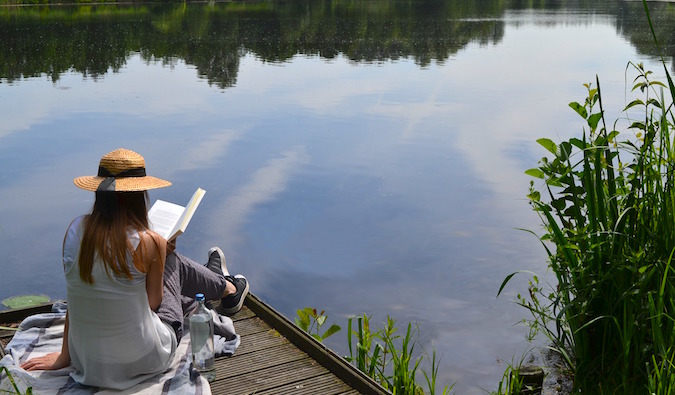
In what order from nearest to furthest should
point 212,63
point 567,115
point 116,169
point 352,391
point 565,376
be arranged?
point 116,169, point 352,391, point 565,376, point 567,115, point 212,63

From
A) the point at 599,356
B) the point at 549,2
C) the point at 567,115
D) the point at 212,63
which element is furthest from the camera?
the point at 549,2

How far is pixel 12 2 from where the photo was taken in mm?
31203

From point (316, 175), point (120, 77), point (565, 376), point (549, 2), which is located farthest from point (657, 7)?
point (565, 376)

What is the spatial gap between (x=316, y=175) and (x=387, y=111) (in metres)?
3.31

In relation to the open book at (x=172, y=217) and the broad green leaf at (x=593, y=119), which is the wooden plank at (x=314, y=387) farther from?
the broad green leaf at (x=593, y=119)

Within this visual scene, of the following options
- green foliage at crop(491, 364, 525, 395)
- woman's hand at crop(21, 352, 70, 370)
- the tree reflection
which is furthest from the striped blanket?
the tree reflection

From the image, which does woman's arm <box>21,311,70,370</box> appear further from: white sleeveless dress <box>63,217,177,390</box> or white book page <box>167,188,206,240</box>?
white book page <box>167,188,206,240</box>

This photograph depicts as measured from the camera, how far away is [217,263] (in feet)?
14.0

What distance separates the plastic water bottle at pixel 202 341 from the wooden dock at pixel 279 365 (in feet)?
0.24

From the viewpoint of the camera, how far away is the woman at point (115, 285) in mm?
3000

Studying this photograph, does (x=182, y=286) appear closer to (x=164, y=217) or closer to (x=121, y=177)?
(x=164, y=217)

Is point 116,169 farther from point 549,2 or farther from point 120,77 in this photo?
point 549,2

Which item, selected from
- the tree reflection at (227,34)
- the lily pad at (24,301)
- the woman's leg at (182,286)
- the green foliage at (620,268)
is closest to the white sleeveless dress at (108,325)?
the woman's leg at (182,286)

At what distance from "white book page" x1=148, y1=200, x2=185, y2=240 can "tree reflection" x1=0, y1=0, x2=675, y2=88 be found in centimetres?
1047
